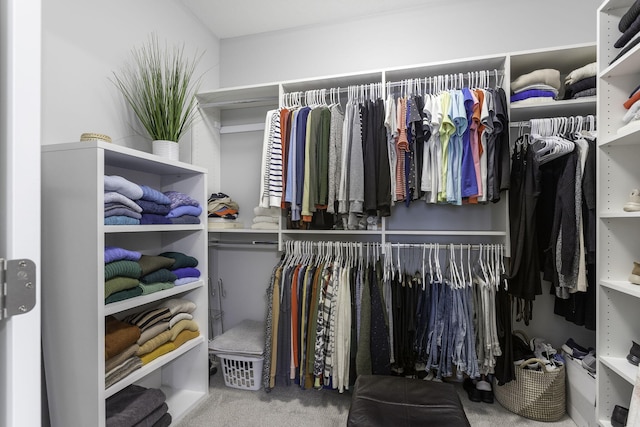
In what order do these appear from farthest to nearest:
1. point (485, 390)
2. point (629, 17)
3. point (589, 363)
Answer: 1. point (485, 390)
2. point (589, 363)
3. point (629, 17)

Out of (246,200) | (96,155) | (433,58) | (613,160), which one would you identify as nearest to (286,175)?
(246,200)

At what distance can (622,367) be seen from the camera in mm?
1247

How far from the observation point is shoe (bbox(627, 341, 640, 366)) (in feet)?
4.12

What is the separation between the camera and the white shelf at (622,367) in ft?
3.88

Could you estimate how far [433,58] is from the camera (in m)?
2.25

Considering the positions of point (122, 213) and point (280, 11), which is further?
point (280, 11)

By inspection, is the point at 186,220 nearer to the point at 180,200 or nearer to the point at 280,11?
the point at 180,200

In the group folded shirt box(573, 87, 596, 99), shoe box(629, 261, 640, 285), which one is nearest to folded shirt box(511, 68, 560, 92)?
folded shirt box(573, 87, 596, 99)

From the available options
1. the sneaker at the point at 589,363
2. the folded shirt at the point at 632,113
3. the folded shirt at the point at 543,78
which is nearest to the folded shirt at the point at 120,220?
the folded shirt at the point at 632,113

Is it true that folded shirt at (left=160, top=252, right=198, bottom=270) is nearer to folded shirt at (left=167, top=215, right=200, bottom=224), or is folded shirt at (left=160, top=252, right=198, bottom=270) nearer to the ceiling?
folded shirt at (left=167, top=215, right=200, bottom=224)

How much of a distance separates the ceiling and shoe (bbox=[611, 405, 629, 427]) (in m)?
2.52

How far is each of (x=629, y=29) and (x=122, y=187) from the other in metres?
2.17

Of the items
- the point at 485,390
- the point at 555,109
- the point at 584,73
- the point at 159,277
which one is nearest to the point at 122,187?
the point at 159,277

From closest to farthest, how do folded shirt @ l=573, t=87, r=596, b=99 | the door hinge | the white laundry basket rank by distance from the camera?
1. the door hinge
2. folded shirt @ l=573, t=87, r=596, b=99
3. the white laundry basket
